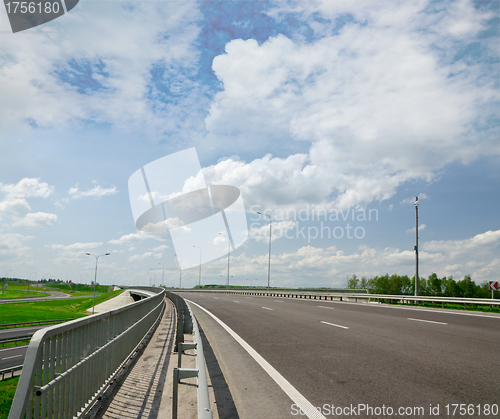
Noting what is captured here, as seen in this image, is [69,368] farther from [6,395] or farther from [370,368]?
[6,395]

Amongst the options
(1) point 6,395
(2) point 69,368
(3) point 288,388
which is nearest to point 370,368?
(3) point 288,388

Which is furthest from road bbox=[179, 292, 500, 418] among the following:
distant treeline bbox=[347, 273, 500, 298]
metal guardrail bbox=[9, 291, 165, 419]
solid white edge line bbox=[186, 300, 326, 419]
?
distant treeline bbox=[347, 273, 500, 298]

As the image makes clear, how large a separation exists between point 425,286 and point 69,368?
434 ft

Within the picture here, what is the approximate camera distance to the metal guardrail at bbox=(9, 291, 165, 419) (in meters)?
3.09

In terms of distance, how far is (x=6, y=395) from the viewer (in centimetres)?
2028

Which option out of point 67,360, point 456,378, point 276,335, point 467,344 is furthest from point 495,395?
point 276,335

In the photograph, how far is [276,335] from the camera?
10961 mm

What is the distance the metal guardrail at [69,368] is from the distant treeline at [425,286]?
107825mm

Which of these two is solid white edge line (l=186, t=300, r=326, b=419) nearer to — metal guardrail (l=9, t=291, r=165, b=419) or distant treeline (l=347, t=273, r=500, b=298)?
metal guardrail (l=9, t=291, r=165, b=419)

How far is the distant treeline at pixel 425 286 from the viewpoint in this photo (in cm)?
11031

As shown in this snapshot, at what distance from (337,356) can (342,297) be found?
1194 inches

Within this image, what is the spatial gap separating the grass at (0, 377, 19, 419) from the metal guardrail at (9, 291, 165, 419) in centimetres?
1488

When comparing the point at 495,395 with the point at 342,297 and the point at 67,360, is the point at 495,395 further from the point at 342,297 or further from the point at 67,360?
the point at 342,297

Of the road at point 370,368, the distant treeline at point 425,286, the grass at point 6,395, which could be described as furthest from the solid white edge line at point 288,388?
the distant treeline at point 425,286
